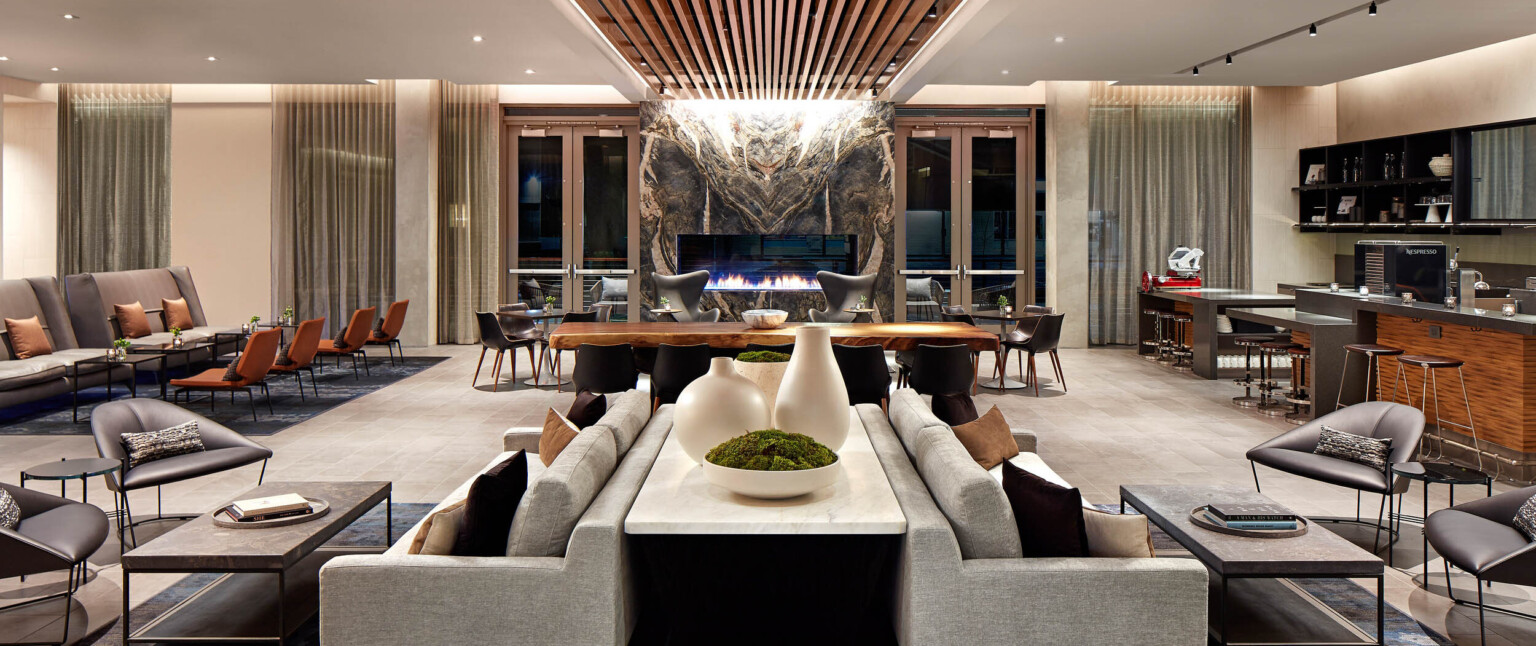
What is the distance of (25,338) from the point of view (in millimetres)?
8641

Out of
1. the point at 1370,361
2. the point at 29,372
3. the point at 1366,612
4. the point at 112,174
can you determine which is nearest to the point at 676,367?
the point at 1366,612

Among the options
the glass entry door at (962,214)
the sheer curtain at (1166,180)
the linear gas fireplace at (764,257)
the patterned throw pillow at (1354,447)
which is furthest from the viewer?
the glass entry door at (962,214)

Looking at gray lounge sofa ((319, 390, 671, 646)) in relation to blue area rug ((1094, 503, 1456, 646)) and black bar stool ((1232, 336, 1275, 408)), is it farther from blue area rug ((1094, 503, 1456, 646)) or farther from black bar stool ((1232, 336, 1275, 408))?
black bar stool ((1232, 336, 1275, 408))

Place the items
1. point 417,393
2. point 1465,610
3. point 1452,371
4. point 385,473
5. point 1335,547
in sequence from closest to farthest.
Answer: point 1335,547
point 1465,610
point 385,473
point 1452,371
point 417,393

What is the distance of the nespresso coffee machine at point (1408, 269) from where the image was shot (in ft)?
24.9

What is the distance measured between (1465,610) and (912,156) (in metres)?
10.1

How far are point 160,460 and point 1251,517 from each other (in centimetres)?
469

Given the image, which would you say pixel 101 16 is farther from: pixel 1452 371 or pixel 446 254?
pixel 1452 371

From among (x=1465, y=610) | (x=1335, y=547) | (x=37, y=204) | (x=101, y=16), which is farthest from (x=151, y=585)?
(x=37, y=204)

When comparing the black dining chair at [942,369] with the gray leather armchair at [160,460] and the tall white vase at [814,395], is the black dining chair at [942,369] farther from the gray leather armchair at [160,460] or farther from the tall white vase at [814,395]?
the gray leather armchair at [160,460]

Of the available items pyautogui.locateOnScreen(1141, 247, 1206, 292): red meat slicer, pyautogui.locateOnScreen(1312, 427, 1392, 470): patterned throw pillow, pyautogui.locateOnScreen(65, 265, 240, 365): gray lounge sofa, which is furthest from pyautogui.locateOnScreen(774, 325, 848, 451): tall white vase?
pyautogui.locateOnScreen(1141, 247, 1206, 292): red meat slicer

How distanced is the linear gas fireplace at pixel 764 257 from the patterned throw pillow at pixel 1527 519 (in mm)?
9709

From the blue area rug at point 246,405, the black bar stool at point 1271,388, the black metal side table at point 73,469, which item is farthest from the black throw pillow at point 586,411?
the black bar stool at point 1271,388

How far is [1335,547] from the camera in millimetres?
3414
